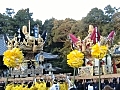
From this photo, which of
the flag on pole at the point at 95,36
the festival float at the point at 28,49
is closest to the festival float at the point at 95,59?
the flag on pole at the point at 95,36

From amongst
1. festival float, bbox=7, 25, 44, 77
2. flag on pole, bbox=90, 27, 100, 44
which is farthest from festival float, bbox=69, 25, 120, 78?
festival float, bbox=7, 25, 44, 77

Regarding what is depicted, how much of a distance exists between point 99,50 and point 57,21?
113 feet

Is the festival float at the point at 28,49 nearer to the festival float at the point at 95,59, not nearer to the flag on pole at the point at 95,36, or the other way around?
the festival float at the point at 95,59

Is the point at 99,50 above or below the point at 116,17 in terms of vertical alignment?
below

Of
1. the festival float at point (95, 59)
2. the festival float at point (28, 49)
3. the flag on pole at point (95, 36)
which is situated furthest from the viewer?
the festival float at point (28, 49)

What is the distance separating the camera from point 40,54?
2808 centimetres

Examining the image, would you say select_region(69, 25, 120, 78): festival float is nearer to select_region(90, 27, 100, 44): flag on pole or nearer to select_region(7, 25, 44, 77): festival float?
select_region(90, 27, 100, 44): flag on pole

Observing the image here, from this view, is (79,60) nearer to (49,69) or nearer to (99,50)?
(99,50)

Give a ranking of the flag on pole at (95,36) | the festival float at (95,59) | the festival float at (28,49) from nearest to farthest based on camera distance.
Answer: the festival float at (95,59), the flag on pole at (95,36), the festival float at (28,49)

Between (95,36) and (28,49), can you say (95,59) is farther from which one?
(28,49)

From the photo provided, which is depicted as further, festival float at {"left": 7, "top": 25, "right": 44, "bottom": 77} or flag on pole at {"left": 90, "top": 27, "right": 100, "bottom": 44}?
festival float at {"left": 7, "top": 25, "right": 44, "bottom": 77}

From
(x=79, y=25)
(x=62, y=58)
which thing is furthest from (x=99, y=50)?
(x=79, y=25)

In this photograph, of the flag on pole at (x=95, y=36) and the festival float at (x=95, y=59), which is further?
the flag on pole at (x=95, y=36)

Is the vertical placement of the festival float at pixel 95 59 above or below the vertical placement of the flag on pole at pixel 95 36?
below
